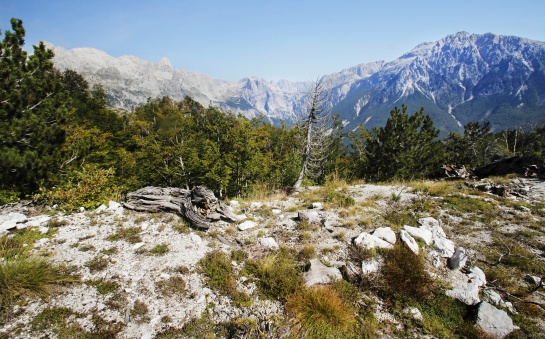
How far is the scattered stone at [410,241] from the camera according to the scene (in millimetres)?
6310

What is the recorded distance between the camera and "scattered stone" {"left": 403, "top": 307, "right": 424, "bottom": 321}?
4730 millimetres

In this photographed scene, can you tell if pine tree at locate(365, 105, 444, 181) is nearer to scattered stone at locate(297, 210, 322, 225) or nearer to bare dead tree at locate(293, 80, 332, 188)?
bare dead tree at locate(293, 80, 332, 188)

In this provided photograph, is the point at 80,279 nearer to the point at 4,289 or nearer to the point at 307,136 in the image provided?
the point at 4,289

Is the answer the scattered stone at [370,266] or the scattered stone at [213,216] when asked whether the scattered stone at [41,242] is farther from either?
the scattered stone at [370,266]

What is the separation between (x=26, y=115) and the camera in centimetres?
1005

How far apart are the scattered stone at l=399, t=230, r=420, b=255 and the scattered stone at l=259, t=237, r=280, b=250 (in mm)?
3644

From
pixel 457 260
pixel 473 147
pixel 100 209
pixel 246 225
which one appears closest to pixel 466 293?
pixel 457 260

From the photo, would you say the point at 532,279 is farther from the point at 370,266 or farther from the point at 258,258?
the point at 258,258

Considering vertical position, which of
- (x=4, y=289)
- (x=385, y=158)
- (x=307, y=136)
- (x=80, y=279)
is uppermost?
(x=307, y=136)

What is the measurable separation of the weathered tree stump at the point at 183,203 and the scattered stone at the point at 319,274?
3.70 metres

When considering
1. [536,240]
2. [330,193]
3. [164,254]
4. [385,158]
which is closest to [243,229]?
[164,254]

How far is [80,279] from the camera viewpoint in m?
5.13

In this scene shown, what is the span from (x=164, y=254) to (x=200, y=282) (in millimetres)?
1587

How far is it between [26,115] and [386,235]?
15.2 metres
